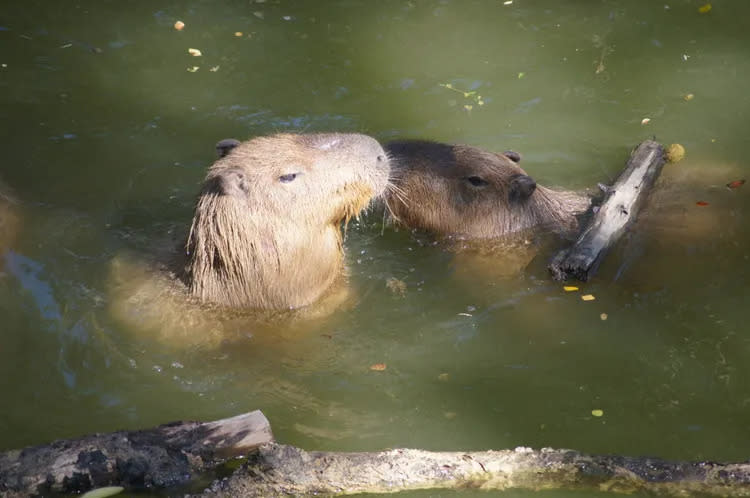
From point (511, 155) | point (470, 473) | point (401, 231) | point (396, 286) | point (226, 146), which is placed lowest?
point (470, 473)

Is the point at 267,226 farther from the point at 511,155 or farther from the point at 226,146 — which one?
the point at 511,155

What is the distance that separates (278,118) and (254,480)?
376 cm

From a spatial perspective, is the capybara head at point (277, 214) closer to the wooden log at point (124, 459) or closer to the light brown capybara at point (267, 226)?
the light brown capybara at point (267, 226)

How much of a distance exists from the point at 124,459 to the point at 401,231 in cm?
256

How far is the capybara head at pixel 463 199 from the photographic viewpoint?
5.47 m

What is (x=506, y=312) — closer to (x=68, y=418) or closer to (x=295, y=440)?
(x=295, y=440)

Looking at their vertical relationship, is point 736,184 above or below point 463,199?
below

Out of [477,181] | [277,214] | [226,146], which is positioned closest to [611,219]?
[477,181]

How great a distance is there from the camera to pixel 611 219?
5203 millimetres

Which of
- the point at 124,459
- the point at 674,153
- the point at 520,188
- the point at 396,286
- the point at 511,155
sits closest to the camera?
the point at 124,459

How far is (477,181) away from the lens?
5480 mm

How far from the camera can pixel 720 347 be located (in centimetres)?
456

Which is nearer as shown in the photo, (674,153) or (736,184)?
(736,184)

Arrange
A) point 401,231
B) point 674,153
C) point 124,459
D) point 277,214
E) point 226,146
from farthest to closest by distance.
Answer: point 674,153 → point 401,231 → point 226,146 → point 277,214 → point 124,459
